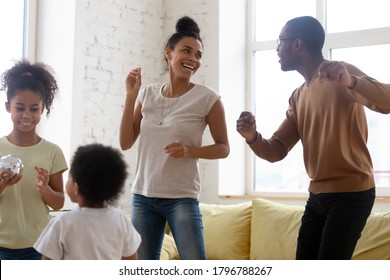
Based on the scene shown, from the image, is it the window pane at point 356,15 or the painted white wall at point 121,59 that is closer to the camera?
the painted white wall at point 121,59

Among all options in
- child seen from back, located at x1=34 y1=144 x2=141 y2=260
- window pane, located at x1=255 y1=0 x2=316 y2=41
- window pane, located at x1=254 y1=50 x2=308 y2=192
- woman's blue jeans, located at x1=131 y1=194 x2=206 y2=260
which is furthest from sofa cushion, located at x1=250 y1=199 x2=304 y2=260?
child seen from back, located at x1=34 y1=144 x2=141 y2=260

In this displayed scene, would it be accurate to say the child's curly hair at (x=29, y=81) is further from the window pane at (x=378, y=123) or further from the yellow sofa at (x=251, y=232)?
the window pane at (x=378, y=123)

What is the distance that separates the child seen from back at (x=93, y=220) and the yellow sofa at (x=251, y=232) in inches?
77.3

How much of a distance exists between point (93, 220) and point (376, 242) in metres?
2.02

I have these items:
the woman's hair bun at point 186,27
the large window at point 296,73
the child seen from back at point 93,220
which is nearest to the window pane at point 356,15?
the large window at point 296,73

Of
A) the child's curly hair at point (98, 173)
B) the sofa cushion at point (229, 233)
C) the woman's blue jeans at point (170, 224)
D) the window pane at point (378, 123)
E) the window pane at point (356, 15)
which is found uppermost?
the window pane at point (356, 15)

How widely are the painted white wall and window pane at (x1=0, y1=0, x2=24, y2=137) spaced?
0.14m

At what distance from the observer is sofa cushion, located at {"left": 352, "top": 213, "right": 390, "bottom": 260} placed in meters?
3.49

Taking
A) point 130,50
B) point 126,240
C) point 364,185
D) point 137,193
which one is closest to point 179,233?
point 137,193

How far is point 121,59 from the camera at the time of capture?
4762 mm

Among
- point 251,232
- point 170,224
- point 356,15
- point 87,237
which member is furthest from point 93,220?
point 356,15

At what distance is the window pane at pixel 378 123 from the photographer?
444 centimetres

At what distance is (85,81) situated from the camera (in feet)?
14.7
